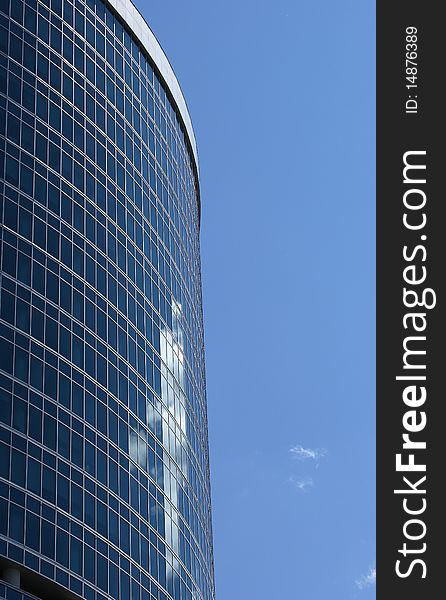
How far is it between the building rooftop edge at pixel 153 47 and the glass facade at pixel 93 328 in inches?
32.1

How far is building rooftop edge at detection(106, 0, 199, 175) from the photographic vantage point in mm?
96375

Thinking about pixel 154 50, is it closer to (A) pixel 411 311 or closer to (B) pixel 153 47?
(B) pixel 153 47

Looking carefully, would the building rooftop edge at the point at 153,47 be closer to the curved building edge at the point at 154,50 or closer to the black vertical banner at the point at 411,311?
the curved building edge at the point at 154,50

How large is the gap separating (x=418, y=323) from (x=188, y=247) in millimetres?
48285

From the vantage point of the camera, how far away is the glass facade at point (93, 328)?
224 ft

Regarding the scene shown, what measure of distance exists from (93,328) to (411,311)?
2675cm

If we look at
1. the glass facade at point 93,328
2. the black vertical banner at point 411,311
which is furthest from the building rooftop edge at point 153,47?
the black vertical banner at point 411,311

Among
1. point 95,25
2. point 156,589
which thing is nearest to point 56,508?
point 156,589

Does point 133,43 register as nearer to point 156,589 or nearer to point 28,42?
point 28,42

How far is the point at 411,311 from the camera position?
54.9m

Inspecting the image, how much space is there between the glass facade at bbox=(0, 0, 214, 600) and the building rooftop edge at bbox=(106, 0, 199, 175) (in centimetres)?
82

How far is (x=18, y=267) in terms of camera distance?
72438mm

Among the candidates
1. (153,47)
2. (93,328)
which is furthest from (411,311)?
(153,47)

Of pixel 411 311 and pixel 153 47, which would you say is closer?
pixel 411 311
